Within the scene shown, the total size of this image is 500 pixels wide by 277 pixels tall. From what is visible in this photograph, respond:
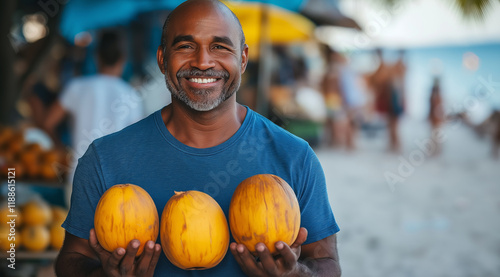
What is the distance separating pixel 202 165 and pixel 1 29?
432 cm

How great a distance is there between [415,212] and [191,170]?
589cm

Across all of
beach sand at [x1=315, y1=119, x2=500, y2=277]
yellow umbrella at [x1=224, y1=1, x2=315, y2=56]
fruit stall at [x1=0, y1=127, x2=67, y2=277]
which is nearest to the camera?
fruit stall at [x1=0, y1=127, x2=67, y2=277]

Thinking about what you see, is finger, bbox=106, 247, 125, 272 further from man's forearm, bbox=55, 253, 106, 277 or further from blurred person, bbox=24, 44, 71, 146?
blurred person, bbox=24, 44, 71, 146

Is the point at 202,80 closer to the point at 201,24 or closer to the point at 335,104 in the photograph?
the point at 201,24

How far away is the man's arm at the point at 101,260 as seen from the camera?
1404mm

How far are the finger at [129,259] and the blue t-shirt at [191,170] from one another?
231 mm

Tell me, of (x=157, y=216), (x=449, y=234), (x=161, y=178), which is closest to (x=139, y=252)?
(x=157, y=216)

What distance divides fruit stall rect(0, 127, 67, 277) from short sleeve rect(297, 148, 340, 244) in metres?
2.28

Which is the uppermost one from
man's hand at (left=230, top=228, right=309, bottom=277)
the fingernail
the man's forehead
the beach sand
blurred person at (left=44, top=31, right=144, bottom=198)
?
the man's forehead

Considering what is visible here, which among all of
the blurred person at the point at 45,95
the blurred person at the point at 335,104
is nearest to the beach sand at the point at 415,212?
the blurred person at the point at 335,104

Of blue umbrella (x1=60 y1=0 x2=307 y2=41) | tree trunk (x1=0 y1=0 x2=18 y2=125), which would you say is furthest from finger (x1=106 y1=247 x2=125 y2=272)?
tree trunk (x1=0 y1=0 x2=18 y2=125)

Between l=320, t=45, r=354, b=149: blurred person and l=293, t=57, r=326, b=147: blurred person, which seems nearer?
l=320, t=45, r=354, b=149: blurred person

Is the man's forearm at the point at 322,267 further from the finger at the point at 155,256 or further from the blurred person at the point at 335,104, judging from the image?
the blurred person at the point at 335,104

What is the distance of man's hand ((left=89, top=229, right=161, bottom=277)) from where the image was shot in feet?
4.57
